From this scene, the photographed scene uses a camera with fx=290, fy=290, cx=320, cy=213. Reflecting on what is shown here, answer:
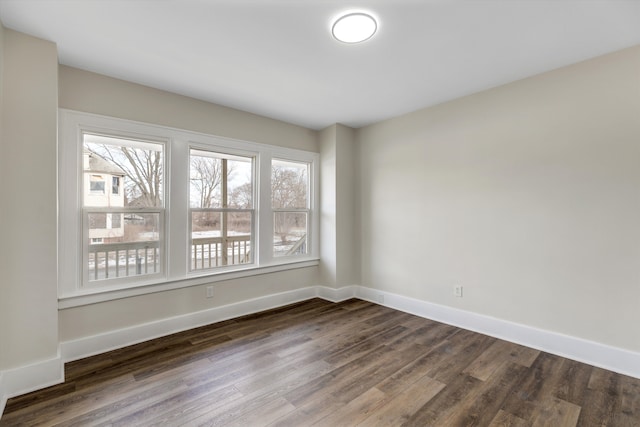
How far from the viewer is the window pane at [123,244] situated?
2697mm

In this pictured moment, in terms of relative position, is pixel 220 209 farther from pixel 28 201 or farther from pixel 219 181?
pixel 28 201

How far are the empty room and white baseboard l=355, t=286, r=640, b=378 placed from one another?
0.06 feet

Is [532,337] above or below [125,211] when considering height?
below

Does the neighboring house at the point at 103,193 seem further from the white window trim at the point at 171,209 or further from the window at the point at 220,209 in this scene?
the window at the point at 220,209

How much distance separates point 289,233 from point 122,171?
2138 mm

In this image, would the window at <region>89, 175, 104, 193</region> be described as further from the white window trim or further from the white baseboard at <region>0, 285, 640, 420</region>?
the white baseboard at <region>0, 285, 640, 420</region>

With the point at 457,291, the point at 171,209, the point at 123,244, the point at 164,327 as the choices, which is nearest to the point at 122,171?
the point at 171,209

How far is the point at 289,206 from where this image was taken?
4.19m

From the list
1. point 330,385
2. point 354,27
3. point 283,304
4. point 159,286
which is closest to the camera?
point 354,27

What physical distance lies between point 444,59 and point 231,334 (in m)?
3.27

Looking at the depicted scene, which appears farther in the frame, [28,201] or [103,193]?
[103,193]

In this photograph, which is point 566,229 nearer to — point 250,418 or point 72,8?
point 250,418

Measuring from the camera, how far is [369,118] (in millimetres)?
3939

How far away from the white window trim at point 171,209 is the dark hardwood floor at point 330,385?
0.57 meters
